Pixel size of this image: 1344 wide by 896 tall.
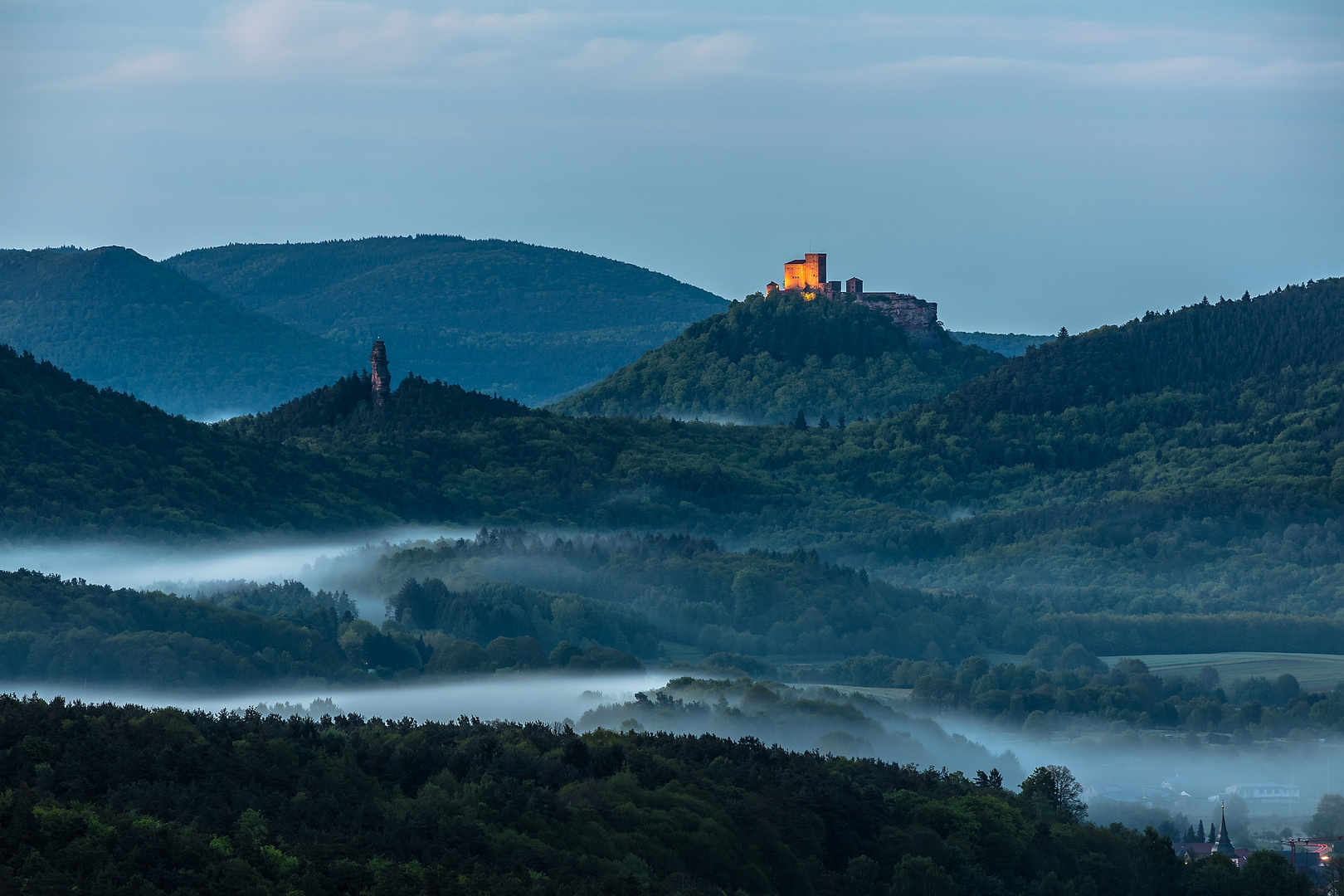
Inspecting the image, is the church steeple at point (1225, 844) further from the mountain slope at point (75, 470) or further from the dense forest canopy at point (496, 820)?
the mountain slope at point (75, 470)

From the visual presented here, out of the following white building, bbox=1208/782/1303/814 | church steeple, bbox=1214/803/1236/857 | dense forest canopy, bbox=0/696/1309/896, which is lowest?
white building, bbox=1208/782/1303/814

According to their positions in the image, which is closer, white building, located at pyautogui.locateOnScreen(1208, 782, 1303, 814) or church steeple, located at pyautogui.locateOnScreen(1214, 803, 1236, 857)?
church steeple, located at pyautogui.locateOnScreen(1214, 803, 1236, 857)

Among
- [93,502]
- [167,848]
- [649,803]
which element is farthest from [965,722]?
[167,848]

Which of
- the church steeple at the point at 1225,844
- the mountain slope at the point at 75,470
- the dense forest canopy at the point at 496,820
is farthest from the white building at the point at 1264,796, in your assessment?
the mountain slope at the point at 75,470

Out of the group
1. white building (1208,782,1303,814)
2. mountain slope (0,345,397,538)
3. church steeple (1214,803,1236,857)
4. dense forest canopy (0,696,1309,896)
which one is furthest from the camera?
mountain slope (0,345,397,538)

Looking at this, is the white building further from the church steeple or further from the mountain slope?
the mountain slope

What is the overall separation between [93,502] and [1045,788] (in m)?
107

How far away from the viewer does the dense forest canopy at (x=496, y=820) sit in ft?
166

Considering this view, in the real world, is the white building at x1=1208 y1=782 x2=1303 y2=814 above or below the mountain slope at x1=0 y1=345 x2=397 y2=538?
below

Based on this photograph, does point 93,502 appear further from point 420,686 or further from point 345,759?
point 345,759

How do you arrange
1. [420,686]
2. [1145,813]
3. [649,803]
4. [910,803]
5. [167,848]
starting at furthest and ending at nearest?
1. [420,686]
2. [1145,813]
3. [910,803]
4. [649,803]
5. [167,848]

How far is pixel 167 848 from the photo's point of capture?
162 feet

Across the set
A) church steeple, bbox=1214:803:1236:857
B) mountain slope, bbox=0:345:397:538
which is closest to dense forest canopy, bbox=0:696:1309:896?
church steeple, bbox=1214:803:1236:857

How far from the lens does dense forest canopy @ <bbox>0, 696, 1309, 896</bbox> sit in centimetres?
5050
